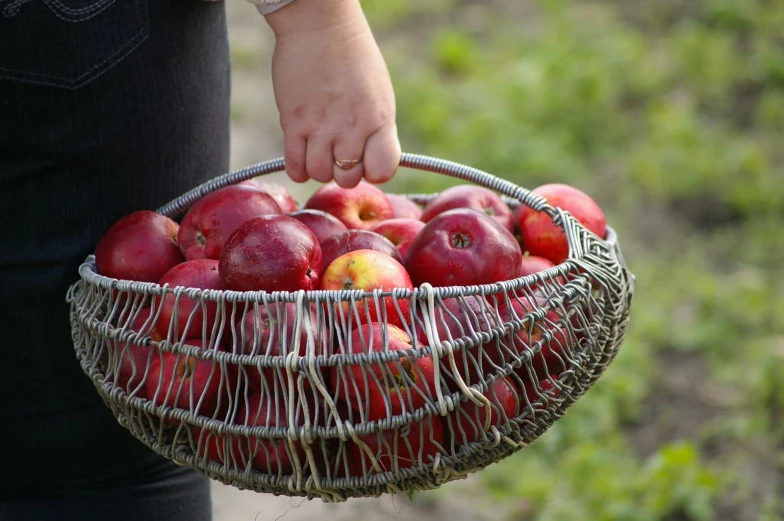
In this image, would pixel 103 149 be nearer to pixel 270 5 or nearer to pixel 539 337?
pixel 270 5

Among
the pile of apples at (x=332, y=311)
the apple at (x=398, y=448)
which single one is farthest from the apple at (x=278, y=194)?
the apple at (x=398, y=448)

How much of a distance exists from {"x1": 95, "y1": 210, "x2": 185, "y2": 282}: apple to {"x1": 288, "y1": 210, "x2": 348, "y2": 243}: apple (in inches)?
7.5

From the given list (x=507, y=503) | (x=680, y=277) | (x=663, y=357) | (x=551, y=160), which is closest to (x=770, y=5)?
(x=551, y=160)

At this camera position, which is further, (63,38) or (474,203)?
(474,203)

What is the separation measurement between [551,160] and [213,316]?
9.77ft

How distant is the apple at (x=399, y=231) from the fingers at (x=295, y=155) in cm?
18

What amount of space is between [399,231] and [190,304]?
42 cm

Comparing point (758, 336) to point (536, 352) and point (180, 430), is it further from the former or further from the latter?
point (180, 430)

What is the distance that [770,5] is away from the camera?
4.97 meters

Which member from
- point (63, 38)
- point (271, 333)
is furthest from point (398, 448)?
point (63, 38)

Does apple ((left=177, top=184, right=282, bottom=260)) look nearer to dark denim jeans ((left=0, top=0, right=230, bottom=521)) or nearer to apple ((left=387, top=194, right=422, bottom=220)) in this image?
dark denim jeans ((left=0, top=0, right=230, bottom=521))

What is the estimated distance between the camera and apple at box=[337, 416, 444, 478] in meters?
1.06

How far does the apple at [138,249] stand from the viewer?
4.10 ft

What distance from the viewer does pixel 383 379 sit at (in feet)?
3.43
